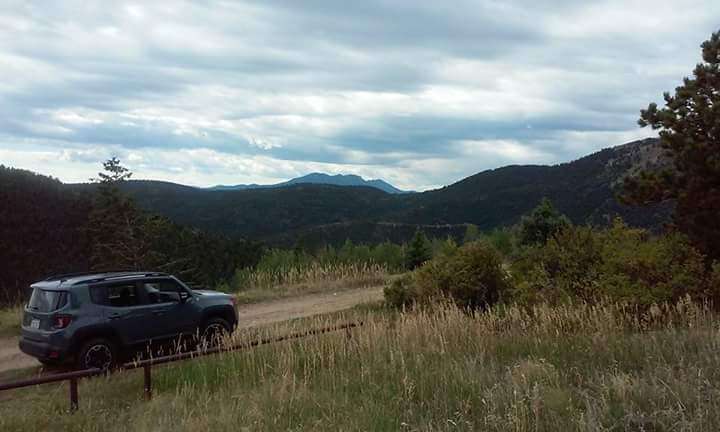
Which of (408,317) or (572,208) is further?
(572,208)

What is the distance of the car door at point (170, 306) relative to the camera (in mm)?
10820

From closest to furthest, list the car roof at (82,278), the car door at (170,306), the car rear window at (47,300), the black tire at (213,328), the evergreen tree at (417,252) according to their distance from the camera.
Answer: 1. the car rear window at (47,300)
2. the car roof at (82,278)
3. the car door at (170,306)
4. the black tire at (213,328)
5. the evergreen tree at (417,252)

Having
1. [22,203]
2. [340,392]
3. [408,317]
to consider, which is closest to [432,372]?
[340,392]

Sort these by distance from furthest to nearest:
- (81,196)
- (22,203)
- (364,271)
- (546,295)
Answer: (81,196)
(22,203)
(364,271)
(546,295)

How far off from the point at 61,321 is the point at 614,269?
9.43 metres

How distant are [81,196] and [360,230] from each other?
2344 inches

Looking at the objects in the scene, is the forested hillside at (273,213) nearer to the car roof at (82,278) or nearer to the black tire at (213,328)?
the black tire at (213,328)

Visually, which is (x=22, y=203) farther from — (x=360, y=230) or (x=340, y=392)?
(x=360, y=230)

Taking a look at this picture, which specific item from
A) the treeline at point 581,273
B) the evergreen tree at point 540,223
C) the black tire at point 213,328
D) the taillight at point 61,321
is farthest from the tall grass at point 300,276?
the taillight at point 61,321

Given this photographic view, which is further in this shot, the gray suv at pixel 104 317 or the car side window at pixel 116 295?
the car side window at pixel 116 295

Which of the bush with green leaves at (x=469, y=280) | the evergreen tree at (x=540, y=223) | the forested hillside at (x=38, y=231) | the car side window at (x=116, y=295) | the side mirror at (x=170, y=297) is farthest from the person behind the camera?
the forested hillside at (x=38, y=231)

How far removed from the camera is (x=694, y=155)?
11.4 m

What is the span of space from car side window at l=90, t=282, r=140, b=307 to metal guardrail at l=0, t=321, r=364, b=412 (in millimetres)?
1531

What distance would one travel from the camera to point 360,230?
95.2m
